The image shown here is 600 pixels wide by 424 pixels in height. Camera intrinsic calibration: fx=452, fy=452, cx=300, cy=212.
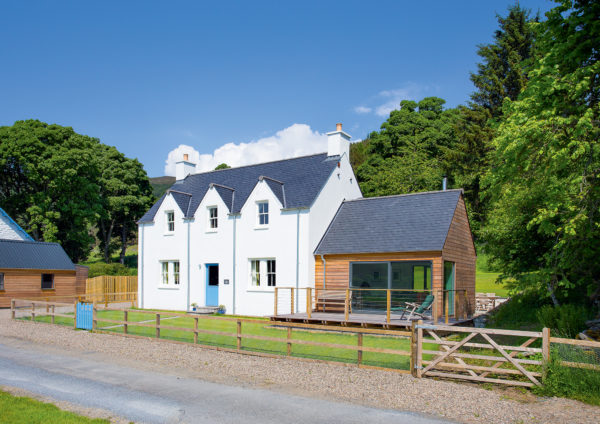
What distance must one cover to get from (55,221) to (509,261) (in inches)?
1505

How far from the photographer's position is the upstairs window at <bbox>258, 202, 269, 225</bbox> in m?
22.5

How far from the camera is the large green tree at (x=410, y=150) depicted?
3844 centimetres

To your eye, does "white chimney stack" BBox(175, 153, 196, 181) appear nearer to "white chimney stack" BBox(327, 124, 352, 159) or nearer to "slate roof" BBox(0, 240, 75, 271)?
"slate roof" BBox(0, 240, 75, 271)

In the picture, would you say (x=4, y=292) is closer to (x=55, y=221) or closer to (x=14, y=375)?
(x=55, y=221)

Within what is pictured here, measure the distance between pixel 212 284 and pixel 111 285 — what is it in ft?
40.6

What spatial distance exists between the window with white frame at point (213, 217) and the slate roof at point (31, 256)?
533 inches

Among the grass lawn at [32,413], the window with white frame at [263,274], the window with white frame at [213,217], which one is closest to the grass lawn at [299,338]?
the window with white frame at [263,274]

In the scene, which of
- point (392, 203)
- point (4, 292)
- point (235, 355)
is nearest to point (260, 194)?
point (392, 203)

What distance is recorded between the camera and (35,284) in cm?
2930

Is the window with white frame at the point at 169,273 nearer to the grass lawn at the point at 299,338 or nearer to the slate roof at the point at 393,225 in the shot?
the grass lawn at the point at 299,338

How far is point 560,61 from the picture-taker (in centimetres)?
1167

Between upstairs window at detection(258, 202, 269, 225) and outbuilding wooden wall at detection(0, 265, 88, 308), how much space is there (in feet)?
50.2

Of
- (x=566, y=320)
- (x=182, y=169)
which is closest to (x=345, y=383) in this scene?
(x=566, y=320)

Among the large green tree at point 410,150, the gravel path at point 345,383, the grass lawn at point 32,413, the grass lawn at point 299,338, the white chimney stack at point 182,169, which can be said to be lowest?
the grass lawn at point 299,338
